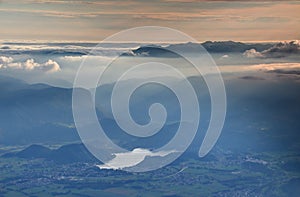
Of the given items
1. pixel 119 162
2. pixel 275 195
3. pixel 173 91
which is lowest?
pixel 275 195

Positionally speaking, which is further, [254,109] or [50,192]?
[254,109]

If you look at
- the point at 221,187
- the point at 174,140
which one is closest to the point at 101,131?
the point at 174,140

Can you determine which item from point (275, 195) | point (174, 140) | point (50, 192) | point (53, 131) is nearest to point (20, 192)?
point (50, 192)

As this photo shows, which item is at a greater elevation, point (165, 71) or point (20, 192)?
point (165, 71)

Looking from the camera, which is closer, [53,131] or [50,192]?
[50,192]

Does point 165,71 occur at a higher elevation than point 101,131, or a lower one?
higher

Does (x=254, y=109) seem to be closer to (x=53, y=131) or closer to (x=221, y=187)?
(x=221, y=187)

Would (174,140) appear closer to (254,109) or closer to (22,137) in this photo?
(254,109)

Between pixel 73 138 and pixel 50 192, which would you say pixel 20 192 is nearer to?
pixel 50 192

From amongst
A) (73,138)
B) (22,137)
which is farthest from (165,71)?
(22,137)
